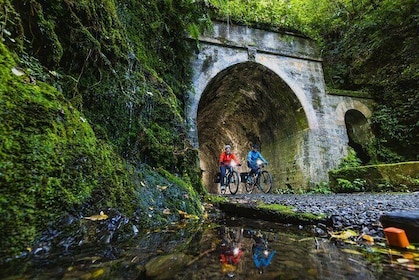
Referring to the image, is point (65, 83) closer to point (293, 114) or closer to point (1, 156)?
point (1, 156)

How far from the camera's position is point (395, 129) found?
8.68 metres

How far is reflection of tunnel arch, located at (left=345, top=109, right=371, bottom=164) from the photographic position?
30.5 ft

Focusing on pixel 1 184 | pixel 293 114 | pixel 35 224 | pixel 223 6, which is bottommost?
pixel 35 224

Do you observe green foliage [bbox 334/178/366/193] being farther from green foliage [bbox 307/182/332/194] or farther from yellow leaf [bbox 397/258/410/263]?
yellow leaf [bbox 397/258/410/263]

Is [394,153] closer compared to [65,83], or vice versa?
[65,83]

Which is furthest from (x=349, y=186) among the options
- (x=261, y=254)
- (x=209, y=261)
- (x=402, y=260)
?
(x=209, y=261)

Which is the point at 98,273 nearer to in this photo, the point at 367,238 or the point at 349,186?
the point at 367,238

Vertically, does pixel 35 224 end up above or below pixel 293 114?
below

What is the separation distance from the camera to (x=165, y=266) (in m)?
1.21

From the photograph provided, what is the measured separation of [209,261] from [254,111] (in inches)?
395

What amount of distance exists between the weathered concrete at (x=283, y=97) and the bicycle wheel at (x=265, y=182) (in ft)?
1.93

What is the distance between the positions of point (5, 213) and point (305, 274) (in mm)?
1460

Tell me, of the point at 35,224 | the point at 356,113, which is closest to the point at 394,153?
the point at 356,113

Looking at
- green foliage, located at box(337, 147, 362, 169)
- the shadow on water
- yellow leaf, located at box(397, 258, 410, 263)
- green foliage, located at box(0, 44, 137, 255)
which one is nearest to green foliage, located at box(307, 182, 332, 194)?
green foliage, located at box(337, 147, 362, 169)
